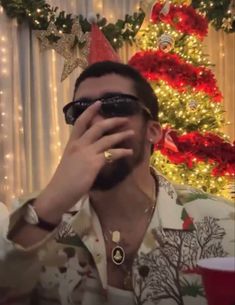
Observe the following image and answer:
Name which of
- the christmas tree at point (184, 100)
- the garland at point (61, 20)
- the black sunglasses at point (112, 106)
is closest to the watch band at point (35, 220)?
the black sunglasses at point (112, 106)

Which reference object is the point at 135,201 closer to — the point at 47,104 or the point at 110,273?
the point at 110,273

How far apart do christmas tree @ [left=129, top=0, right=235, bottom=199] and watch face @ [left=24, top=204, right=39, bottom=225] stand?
195cm

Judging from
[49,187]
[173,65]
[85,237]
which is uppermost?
[173,65]

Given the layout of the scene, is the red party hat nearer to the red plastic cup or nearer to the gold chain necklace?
the gold chain necklace

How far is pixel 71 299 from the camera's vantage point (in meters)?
1.19

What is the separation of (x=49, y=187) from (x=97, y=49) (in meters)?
0.98

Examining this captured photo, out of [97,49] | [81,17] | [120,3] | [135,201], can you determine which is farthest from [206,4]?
[135,201]

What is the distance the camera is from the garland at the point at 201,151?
9.69 feet

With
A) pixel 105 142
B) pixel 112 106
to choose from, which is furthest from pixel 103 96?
pixel 105 142

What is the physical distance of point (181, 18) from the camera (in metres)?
3.15

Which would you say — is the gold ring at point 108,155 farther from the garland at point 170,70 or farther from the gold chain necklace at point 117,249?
the garland at point 170,70

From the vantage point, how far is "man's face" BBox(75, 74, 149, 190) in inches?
46.4

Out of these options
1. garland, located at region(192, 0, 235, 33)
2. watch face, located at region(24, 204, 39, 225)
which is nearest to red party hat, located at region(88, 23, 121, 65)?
watch face, located at region(24, 204, 39, 225)

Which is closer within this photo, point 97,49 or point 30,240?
point 30,240
